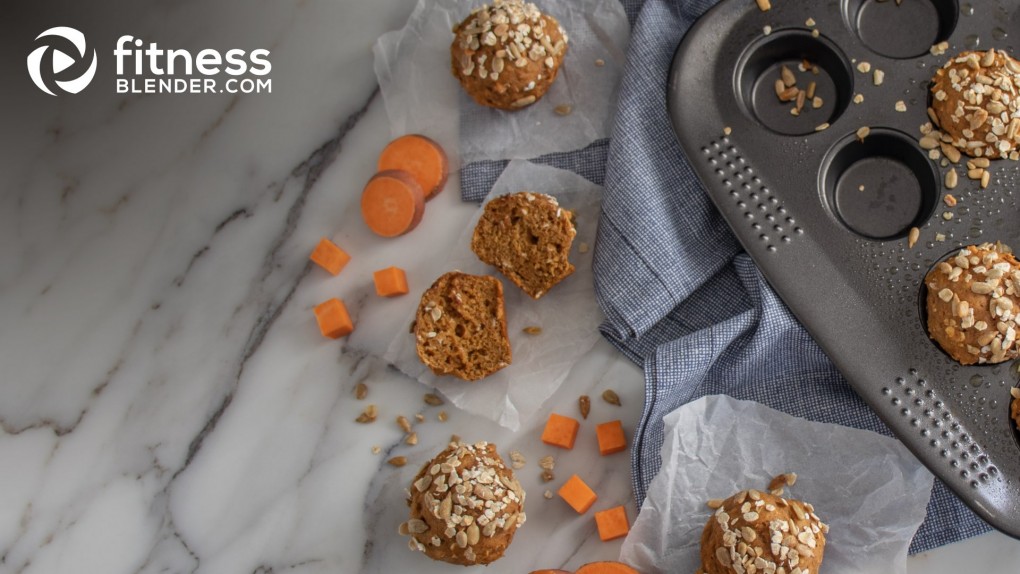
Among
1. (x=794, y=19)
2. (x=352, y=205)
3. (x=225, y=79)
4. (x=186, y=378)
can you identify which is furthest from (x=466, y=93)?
(x=186, y=378)

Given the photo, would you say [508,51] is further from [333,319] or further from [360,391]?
[360,391]

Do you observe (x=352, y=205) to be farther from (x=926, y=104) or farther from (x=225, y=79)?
(x=926, y=104)

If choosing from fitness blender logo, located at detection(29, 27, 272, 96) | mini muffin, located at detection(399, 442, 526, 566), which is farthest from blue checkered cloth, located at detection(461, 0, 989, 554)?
fitness blender logo, located at detection(29, 27, 272, 96)

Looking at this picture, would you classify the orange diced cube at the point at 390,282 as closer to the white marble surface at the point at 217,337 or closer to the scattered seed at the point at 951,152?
the white marble surface at the point at 217,337

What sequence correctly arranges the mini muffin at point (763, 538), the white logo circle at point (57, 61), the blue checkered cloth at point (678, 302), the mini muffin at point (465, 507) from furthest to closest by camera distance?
the white logo circle at point (57, 61), the blue checkered cloth at point (678, 302), the mini muffin at point (465, 507), the mini muffin at point (763, 538)

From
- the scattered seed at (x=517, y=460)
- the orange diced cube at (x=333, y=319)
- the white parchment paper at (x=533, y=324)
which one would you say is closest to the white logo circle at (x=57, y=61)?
the orange diced cube at (x=333, y=319)

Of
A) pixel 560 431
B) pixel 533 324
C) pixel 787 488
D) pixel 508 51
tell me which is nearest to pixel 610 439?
pixel 560 431
